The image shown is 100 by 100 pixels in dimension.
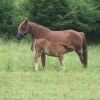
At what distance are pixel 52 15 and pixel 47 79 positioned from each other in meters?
11.0

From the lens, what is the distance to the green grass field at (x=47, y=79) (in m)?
11.6

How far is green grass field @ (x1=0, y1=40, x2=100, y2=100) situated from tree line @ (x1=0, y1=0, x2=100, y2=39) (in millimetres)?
5327

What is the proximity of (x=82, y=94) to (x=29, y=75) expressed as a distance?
→ 285 centimetres

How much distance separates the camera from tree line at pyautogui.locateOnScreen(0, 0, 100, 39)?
24172 mm

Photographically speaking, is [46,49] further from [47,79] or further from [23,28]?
[47,79]

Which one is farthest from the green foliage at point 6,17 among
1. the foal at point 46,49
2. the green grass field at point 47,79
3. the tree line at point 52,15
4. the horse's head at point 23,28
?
the foal at point 46,49

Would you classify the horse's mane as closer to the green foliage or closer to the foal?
the foal

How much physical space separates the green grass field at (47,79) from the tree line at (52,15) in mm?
5327

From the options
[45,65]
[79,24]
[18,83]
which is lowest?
[79,24]

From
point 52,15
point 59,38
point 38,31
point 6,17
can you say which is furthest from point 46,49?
point 6,17

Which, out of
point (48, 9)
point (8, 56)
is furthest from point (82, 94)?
point (48, 9)

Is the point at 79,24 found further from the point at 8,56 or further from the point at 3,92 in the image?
the point at 3,92

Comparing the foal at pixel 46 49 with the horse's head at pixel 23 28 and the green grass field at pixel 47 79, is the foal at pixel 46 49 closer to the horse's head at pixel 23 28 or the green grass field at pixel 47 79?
the green grass field at pixel 47 79

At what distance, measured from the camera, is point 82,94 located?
1191cm
